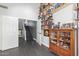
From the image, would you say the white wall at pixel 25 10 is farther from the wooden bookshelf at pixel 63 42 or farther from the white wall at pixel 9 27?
the wooden bookshelf at pixel 63 42

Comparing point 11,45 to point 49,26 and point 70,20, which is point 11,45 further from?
point 70,20

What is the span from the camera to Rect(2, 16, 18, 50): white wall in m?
4.71

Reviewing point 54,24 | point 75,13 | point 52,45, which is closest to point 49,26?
point 54,24

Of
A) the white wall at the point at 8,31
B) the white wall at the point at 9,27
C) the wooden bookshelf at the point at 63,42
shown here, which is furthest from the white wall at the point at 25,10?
the wooden bookshelf at the point at 63,42

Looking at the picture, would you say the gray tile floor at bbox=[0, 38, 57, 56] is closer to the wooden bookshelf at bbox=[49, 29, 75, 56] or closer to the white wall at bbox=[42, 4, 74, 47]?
the wooden bookshelf at bbox=[49, 29, 75, 56]

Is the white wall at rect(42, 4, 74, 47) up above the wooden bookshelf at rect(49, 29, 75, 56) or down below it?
above

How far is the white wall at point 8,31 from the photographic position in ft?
15.5

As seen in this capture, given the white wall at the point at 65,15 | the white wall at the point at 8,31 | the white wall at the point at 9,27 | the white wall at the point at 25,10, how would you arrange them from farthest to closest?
the white wall at the point at 8,31 < the white wall at the point at 9,27 < the white wall at the point at 25,10 < the white wall at the point at 65,15

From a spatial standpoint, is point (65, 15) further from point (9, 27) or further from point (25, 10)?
point (9, 27)

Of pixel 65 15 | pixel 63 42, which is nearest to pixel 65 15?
pixel 65 15

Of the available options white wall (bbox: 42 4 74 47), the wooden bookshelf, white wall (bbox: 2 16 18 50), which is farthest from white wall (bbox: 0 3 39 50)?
the wooden bookshelf

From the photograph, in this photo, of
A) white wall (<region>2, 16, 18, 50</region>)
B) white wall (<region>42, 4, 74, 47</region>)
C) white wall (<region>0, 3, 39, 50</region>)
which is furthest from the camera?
white wall (<region>2, 16, 18, 50</region>)

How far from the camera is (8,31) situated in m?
4.89

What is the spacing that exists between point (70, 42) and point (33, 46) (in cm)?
133
